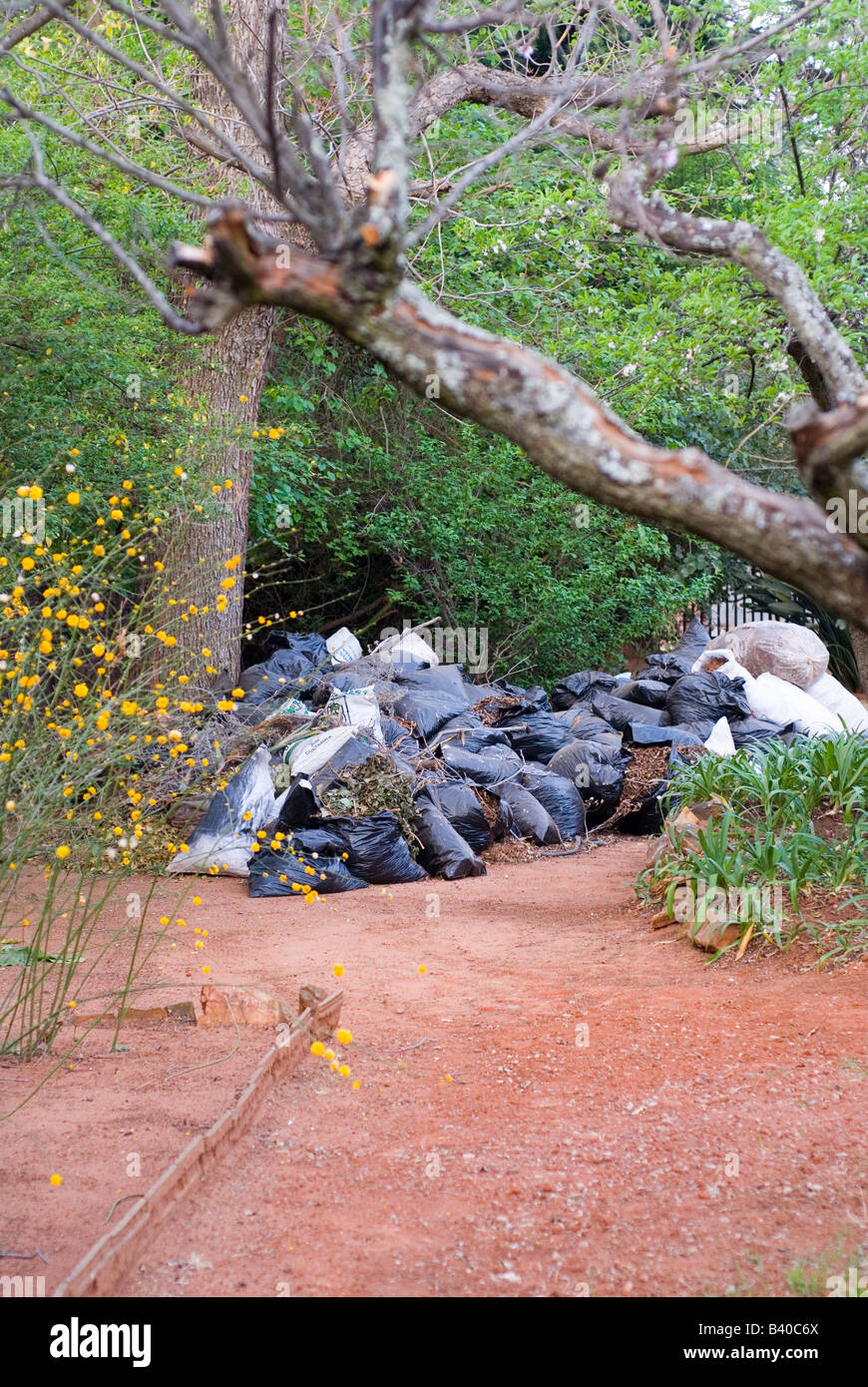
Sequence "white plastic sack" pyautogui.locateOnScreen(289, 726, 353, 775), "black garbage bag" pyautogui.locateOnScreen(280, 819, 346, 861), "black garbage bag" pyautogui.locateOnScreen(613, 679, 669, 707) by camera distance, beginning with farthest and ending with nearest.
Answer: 1. "black garbage bag" pyautogui.locateOnScreen(613, 679, 669, 707)
2. "white plastic sack" pyautogui.locateOnScreen(289, 726, 353, 775)
3. "black garbage bag" pyautogui.locateOnScreen(280, 819, 346, 861)

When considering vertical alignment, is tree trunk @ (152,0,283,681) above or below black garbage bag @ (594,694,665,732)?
above

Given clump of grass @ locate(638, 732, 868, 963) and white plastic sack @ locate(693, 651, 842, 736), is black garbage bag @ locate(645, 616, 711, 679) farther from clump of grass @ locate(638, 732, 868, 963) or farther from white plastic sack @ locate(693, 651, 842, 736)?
clump of grass @ locate(638, 732, 868, 963)

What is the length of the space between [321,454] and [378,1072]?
7.90m

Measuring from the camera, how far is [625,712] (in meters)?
8.47

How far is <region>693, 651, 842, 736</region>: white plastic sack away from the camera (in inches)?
316

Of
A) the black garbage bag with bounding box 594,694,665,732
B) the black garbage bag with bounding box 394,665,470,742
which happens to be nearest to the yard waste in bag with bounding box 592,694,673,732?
the black garbage bag with bounding box 594,694,665,732

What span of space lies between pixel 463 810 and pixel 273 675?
1.78 meters

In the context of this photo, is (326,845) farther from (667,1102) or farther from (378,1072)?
(667,1102)

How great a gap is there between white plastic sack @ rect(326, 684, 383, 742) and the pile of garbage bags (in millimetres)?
13

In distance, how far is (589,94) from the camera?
6898 mm

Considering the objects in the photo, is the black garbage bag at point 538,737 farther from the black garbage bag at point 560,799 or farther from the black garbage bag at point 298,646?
the black garbage bag at point 298,646

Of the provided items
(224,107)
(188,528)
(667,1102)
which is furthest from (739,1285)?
(224,107)

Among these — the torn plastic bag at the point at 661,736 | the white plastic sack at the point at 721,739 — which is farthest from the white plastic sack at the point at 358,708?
the white plastic sack at the point at 721,739
